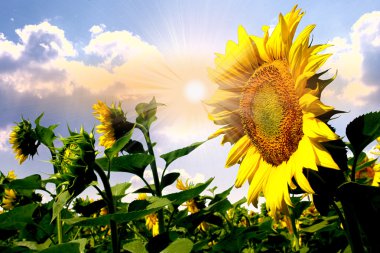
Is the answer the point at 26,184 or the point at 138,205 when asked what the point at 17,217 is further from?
the point at 138,205

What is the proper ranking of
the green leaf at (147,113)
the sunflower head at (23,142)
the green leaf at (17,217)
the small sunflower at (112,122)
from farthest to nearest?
the sunflower head at (23,142) < the small sunflower at (112,122) < the green leaf at (147,113) < the green leaf at (17,217)

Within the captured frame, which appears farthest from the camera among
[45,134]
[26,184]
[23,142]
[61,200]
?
[23,142]

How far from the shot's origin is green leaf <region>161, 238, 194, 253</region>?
53.5 inches

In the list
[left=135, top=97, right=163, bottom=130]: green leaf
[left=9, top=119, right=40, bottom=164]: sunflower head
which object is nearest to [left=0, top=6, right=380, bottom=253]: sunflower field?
[left=135, top=97, right=163, bottom=130]: green leaf

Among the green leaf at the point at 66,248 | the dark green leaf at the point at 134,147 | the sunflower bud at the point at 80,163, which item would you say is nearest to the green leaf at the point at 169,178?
the dark green leaf at the point at 134,147

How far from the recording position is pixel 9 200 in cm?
422

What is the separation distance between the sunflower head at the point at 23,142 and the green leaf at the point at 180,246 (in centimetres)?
226

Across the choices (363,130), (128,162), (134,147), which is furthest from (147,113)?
(363,130)

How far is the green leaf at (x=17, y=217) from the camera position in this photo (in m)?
1.62

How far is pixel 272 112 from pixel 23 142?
2539 millimetres

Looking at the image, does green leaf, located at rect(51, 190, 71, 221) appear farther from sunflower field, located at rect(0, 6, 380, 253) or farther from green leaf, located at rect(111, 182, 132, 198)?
green leaf, located at rect(111, 182, 132, 198)

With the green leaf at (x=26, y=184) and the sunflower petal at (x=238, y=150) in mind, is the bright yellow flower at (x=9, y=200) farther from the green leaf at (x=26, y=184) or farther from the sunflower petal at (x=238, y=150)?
the sunflower petal at (x=238, y=150)

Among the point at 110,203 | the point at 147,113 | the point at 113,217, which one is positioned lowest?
the point at 113,217

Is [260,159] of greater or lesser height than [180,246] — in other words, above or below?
above
